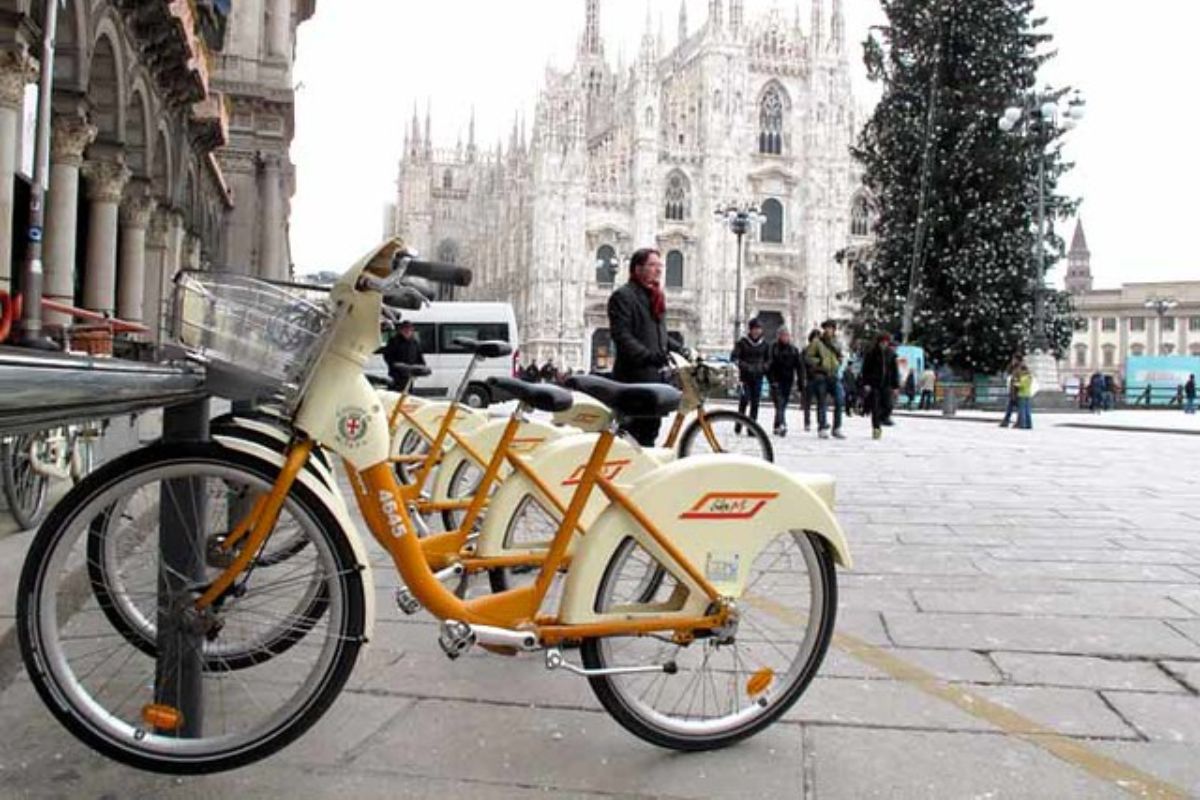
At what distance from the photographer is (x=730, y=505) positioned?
269 centimetres

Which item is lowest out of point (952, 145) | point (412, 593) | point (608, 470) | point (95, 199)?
point (412, 593)

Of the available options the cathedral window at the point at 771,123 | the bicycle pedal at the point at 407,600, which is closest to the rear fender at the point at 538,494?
the bicycle pedal at the point at 407,600

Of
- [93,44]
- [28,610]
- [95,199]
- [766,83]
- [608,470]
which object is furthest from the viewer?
[766,83]

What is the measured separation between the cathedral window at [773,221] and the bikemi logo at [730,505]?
58251 mm

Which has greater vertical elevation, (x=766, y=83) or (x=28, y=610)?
(x=766, y=83)

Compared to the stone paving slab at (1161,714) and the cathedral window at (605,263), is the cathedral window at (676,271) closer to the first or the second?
the cathedral window at (605,263)

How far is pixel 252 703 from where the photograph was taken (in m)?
2.76

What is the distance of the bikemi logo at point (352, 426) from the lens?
242 centimetres

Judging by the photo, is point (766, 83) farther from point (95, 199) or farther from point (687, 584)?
point (687, 584)

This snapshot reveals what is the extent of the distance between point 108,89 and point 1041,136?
1993 centimetres

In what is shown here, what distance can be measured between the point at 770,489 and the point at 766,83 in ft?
199

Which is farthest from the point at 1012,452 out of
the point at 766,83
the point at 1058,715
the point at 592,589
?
the point at 766,83

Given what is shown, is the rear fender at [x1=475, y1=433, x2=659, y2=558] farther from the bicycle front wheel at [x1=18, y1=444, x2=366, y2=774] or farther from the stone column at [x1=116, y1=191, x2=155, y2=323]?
the stone column at [x1=116, y1=191, x2=155, y2=323]

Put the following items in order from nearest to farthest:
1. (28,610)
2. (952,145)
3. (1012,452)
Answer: (28,610), (1012,452), (952,145)
